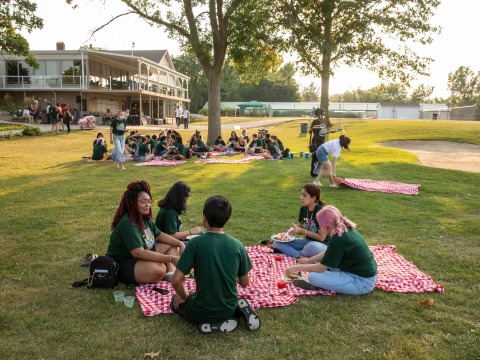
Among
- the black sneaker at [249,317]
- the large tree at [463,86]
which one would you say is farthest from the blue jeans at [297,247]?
the large tree at [463,86]

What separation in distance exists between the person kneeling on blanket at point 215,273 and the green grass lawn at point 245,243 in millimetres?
149

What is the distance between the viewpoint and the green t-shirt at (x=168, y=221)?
215 inches

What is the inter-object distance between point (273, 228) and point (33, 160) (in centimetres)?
1226

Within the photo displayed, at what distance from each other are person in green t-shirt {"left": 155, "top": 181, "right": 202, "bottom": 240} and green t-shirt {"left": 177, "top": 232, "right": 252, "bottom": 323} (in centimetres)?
155

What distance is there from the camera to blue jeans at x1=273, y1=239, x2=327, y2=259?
5.85m

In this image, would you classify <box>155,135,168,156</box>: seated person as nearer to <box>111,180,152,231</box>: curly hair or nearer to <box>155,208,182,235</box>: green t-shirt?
<box>155,208,182,235</box>: green t-shirt

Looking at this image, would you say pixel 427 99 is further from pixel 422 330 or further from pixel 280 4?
pixel 422 330

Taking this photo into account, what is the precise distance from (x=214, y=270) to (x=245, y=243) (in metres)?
2.90

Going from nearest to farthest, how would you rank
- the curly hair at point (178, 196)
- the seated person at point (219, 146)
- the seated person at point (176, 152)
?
1. the curly hair at point (178, 196)
2. the seated person at point (176, 152)
3. the seated person at point (219, 146)

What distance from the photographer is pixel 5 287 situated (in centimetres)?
484

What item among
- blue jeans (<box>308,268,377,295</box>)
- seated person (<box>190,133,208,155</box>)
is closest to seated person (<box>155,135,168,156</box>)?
seated person (<box>190,133,208,155</box>)

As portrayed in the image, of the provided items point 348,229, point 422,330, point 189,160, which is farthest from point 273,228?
point 189,160

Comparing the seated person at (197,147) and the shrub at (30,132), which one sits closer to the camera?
the seated person at (197,147)

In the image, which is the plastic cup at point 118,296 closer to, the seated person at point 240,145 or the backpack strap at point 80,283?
the backpack strap at point 80,283
